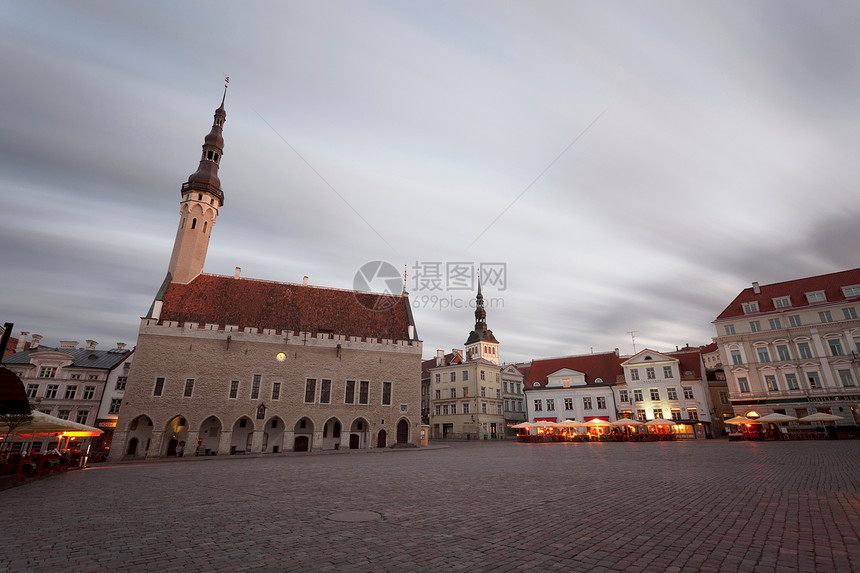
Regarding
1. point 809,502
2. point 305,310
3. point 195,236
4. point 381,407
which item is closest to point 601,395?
point 381,407

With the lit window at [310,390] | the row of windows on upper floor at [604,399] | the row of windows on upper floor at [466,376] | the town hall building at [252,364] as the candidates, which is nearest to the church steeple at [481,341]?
the row of windows on upper floor at [466,376]

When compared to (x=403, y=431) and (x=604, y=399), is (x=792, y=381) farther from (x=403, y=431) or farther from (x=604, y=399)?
(x=403, y=431)

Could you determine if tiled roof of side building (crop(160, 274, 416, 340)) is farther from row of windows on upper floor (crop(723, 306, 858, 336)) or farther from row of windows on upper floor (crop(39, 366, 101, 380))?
row of windows on upper floor (crop(723, 306, 858, 336))

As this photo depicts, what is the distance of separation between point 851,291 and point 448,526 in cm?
5362

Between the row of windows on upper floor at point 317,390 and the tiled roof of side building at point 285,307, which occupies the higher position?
the tiled roof of side building at point 285,307

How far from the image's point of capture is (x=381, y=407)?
37406 millimetres

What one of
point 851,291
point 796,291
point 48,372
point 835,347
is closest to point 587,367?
point 796,291

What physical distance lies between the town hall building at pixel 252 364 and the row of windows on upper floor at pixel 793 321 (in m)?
35.2

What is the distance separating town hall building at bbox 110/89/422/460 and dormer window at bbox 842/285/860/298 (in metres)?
43.2

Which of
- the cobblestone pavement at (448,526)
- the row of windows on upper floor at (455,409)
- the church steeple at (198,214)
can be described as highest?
the church steeple at (198,214)

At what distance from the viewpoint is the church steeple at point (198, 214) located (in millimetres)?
37594

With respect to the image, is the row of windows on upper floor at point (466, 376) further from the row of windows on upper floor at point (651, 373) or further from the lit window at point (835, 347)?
the lit window at point (835, 347)

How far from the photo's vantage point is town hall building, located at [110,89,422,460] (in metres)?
31.8

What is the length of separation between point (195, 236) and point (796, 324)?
201 ft
